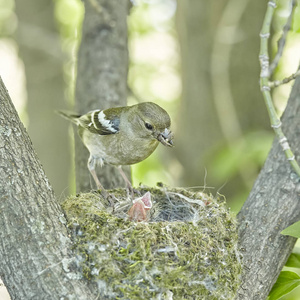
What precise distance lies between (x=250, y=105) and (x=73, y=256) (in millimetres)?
4734

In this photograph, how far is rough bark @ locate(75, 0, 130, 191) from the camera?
4863 millimetres

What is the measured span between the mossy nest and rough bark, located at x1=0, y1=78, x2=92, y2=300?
16cm

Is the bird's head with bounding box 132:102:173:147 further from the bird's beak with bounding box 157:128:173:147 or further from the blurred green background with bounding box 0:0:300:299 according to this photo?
the blurred green background with bounding box 0:0:300:299

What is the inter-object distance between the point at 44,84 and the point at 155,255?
17.1ft

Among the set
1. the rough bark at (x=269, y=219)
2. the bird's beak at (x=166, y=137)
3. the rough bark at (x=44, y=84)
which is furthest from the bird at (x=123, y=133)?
the rough bark at (x=44, y=84)

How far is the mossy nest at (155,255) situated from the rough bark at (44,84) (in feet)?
13.6

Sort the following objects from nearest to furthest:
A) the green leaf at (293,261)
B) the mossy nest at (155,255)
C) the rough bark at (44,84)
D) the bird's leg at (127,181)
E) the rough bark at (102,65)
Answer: the mossy nest at (155,255)
the green leaf at (293,261)
the bird's leg at (127,181)
the rough bark at (102,65)
the rough bark at (44,84)

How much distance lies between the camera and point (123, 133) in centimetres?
458

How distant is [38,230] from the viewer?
8.99ft

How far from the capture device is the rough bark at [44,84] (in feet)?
24.9

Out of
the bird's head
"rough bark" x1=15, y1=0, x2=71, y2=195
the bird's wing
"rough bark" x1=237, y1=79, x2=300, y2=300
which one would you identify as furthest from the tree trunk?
"rough bark" x1=237, y1=79, x2=300, y2=300

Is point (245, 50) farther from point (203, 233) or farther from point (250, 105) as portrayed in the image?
point (203, 233)

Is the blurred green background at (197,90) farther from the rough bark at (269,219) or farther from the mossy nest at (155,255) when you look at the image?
the mossy nest at (155,255)

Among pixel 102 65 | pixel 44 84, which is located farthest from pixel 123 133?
pixel 44 84
